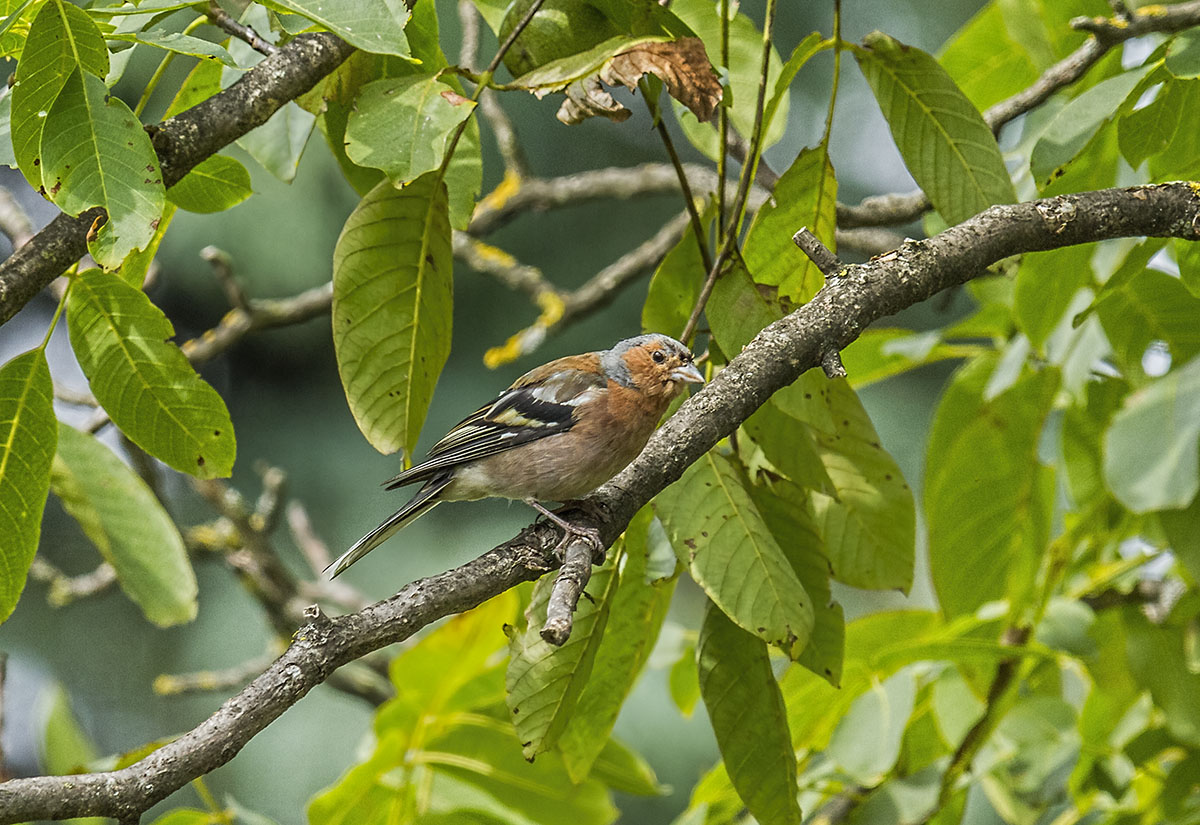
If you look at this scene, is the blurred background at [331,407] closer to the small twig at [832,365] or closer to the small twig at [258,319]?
the small twig at [258,319]

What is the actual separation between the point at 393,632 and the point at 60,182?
88 centimetres

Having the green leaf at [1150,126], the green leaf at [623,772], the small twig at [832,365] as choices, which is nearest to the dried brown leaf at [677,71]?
the small twig at [832,365]

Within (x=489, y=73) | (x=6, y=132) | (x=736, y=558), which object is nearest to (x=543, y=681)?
(x=736, y=558)

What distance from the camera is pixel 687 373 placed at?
2.86 m

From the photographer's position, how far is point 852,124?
7.36m

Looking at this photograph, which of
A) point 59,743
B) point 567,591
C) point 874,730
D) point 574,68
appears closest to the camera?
point 567,591

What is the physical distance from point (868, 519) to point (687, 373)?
2.22 ft

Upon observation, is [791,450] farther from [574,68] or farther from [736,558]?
[574,68]

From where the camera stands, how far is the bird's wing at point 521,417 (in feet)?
10.1

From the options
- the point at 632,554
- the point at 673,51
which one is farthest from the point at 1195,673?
the point at 673,51

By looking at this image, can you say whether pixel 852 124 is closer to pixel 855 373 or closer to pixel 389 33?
pixel 855 373

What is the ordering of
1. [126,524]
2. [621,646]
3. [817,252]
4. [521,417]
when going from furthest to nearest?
[521,417], [126,524], [621,646], [817,252]

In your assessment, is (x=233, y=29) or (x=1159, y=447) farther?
(x=1159, y=447)

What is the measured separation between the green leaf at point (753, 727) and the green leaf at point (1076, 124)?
1.20 metres
